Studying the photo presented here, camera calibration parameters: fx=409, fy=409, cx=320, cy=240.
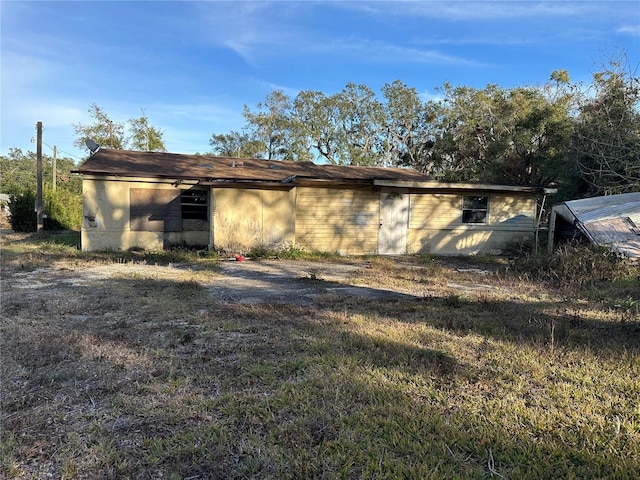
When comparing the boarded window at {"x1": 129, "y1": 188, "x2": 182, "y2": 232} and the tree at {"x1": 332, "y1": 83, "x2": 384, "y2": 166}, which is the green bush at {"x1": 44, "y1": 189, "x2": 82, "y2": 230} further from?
the tree at {"x1": 332, "y1": 83, "x2": 384, "y2": 166}

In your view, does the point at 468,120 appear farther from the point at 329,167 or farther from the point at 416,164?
the point at 329,167

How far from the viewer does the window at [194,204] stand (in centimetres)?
1309

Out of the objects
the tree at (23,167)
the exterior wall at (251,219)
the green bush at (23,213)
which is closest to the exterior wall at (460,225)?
the exterior wall at (251,219)

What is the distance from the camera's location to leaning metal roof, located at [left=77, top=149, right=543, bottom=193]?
12352mm

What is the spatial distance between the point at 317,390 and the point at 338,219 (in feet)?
34.4

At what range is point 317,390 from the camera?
306cm

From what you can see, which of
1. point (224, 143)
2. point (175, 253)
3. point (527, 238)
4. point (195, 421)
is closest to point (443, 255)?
point (527, 238)

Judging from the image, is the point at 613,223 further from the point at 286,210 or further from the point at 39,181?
the point at 39,181

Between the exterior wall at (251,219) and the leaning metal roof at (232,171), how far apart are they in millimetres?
409

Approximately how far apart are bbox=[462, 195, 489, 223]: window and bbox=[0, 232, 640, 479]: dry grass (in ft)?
27.9

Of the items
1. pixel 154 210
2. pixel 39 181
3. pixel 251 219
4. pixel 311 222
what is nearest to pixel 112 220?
pixel 154 210

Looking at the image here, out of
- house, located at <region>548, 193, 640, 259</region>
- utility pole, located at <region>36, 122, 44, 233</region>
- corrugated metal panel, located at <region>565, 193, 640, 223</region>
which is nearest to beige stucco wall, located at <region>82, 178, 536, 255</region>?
house, located at <region>548, 193, 640, 259</region>

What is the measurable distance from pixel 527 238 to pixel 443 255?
316cm

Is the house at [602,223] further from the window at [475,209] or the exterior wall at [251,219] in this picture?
the exterior wall at [251,219]
